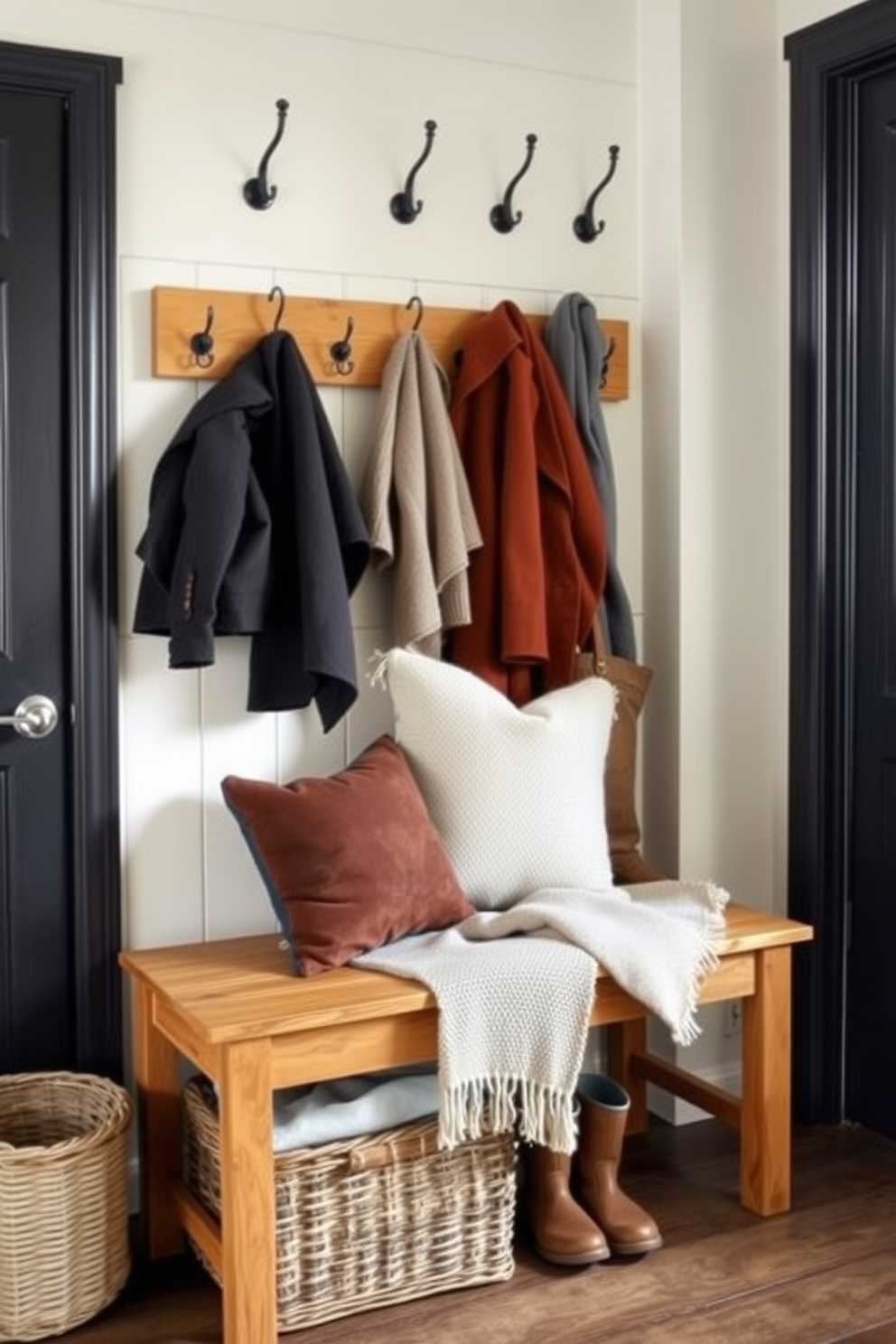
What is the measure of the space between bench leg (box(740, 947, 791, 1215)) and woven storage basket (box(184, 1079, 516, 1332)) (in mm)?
466

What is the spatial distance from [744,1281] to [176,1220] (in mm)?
920

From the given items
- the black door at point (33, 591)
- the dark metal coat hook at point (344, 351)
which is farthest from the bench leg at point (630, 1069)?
the dark metal coat hook at point (344, 351)

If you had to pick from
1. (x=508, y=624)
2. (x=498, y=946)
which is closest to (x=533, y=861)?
(x=498, y=946)

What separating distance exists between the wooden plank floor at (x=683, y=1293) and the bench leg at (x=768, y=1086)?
0.05 m

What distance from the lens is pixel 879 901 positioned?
2879 mm

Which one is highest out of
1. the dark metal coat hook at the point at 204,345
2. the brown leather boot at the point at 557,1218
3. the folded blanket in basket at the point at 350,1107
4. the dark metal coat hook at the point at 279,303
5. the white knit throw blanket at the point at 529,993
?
the dark metal coat hook at the point at 279,303

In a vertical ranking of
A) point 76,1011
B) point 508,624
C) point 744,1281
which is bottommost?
point 744,1281

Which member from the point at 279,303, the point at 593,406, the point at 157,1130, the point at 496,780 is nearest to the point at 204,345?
the point at 279,303

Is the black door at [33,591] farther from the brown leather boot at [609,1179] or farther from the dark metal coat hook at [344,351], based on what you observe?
the brown leather boot at [609,1179]

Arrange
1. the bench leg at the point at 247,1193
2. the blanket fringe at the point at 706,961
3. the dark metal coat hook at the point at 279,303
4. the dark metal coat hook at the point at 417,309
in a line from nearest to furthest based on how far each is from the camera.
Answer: the bench leg at the point at 247,1193, the blanket fringe at the point at 706,961, the dark metal coat hook at the point at 279,303, the dark metal coat hook at the point at 417,309

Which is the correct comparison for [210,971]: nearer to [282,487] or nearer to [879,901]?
[282,487]

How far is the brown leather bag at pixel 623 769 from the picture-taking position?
2846 mm

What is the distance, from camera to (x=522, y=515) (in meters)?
2.73

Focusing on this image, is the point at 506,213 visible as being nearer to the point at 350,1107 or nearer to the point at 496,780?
the point at 496,780
